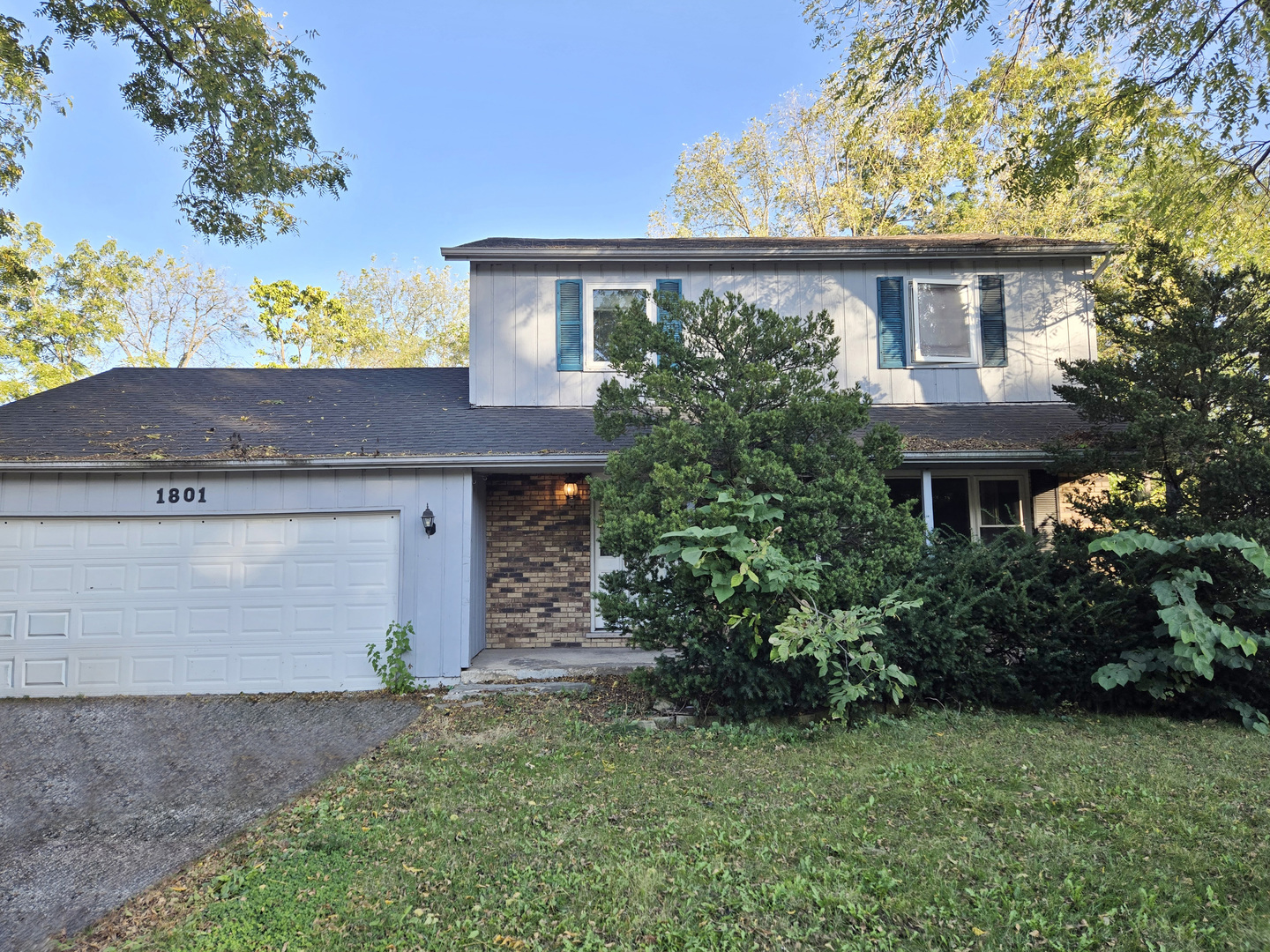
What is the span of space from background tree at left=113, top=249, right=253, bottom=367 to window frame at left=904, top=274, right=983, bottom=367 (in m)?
23.1

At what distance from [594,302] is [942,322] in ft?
15.8

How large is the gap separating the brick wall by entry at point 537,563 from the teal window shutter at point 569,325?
1539 millimetres

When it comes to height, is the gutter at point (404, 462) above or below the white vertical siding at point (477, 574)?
above

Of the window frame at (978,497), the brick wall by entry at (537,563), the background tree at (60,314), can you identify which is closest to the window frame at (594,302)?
the brick wall by entry at (537,563)

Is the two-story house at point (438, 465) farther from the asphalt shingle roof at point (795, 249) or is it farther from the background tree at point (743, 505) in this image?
the background tree at point (743, 505)

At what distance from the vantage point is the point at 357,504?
8000 mm

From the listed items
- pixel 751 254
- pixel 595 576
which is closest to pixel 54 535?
pixel 595 576

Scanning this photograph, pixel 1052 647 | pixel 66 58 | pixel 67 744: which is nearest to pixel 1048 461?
pixel 1052 647

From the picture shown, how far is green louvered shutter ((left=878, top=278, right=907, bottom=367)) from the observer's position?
971cm

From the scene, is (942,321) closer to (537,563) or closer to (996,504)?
(996,504)

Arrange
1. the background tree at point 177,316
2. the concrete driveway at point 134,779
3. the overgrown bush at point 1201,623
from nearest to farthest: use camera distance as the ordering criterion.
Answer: the concrete driveway at point 134,779 < the overgrown bush at point 1201,623 < the background tree at point 177,316

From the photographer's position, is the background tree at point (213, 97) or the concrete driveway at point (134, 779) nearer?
the concrete driveway at point (134, 779)

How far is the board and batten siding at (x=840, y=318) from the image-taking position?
9.56m

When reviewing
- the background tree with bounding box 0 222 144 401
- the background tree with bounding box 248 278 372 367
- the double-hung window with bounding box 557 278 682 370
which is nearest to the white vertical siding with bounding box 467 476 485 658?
the double-hung window with bounding box 557 278 682 370
